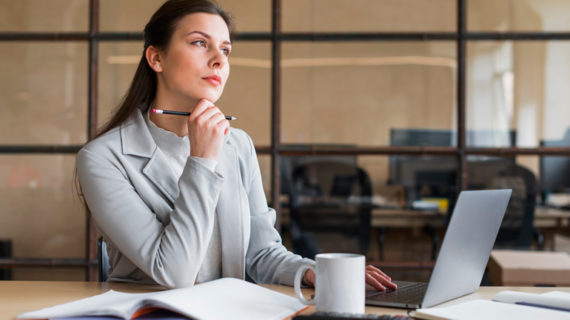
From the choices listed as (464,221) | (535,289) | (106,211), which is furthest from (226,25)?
(535,289)

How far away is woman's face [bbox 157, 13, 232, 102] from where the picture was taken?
1.50m

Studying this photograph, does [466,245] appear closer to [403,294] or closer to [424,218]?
[403,294]

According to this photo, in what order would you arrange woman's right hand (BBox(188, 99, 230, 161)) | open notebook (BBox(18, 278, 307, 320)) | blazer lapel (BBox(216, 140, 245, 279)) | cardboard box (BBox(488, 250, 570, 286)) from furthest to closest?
cardboard box (BBox(488, 250, 570, 286)), blazer lapel (BBox(216, 140, 245, 279)), woman's right hand (BBox(188, 99, 230, 161)), open notebook (BBox(18, 278, 307, 320))

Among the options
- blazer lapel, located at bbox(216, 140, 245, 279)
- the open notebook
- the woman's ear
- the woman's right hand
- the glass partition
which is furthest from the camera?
the glass partition

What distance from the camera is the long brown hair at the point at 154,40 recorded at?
1.57m

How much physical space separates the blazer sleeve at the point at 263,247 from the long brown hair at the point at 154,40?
33cm

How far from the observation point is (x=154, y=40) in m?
1.61

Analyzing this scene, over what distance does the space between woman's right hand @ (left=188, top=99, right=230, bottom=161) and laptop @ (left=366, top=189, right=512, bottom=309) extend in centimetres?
47

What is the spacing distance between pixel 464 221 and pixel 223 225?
0.66 m

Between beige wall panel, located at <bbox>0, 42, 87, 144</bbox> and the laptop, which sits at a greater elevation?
beige wall panel, located at <bbox>0, 42, 87, 144</bbox>

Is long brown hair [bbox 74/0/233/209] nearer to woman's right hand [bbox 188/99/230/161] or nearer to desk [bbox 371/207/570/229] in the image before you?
woman's right hand [bbox 188/99/230/161]

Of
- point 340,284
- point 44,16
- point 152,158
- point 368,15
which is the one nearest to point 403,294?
point 340,284

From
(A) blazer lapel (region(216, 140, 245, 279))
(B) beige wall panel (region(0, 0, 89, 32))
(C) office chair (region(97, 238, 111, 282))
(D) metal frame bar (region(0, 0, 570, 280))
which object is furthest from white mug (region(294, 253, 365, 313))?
(B) beige wall panel (region(0, 0, 89, 32))

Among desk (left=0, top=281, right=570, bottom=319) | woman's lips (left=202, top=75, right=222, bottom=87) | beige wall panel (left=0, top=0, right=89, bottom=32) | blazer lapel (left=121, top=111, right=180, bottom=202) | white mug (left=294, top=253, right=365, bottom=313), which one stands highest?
beige wall panel (left=0, top=0, right=89, bottom=32)
